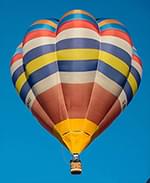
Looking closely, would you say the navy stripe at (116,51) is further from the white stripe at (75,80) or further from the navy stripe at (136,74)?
the white stripe at (75,80)

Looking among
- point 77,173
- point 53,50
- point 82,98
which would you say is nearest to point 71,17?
point 53,50

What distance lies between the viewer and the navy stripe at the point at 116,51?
909 inches

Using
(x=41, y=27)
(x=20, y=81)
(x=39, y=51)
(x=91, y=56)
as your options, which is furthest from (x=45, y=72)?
(x=41, y=27)

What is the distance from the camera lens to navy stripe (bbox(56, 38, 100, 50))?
22.9m

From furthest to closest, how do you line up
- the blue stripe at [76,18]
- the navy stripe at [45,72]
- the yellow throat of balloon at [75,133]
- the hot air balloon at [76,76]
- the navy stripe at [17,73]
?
1. the navy stripe at [17,73]
2. the blue stripe at [76,18]
3. the navy stripe at [45,72]
4. the hot air balloon at [76,76]
5. the yellow throat of balloon at [75,133]

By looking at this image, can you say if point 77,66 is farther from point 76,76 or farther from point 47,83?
point 47,83

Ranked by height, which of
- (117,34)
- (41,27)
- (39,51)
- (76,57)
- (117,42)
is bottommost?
(76,57)

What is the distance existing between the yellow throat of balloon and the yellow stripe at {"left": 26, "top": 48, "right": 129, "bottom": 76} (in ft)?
5.93

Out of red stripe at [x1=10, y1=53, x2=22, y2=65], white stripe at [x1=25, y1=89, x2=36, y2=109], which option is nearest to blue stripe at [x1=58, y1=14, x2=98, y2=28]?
red stripe at [x1=10, y1=53, x2=22, y2=65]

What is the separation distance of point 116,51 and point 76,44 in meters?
1.19

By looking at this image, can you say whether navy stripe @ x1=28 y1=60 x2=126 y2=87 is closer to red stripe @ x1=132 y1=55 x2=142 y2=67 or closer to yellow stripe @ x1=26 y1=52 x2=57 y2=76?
yellow stripe @ x1=26 y1=52 x2=57 y2=76

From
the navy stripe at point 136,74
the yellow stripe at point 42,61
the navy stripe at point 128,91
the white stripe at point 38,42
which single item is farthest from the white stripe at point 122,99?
the white stripe at point 38,42

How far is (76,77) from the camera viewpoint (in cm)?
2253

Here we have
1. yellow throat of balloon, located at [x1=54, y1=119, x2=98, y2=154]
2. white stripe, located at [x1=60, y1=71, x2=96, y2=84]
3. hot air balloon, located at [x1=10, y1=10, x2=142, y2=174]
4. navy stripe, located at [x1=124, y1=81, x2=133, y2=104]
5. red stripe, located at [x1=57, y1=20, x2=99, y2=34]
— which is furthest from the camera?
navy stripe, located at [x1=124, y1=81, x2=133, y2=104]
